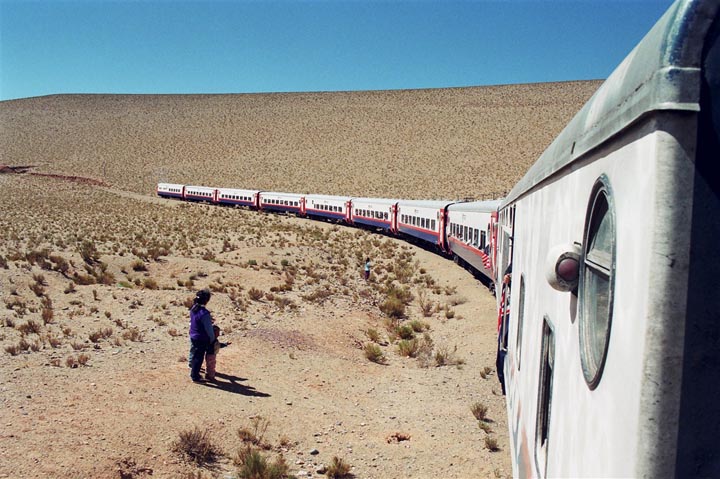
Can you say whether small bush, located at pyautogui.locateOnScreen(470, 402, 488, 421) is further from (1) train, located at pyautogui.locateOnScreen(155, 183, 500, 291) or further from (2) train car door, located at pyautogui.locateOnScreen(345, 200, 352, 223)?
(2) train car door, located at pyautogui.locateOnScreen(345, 200, 352, 223)

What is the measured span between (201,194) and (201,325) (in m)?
63.4

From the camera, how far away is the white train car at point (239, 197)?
61.3 metres

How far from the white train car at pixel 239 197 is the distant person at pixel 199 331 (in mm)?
51151

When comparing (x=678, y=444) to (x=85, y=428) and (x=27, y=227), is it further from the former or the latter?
(x=27, y=227)

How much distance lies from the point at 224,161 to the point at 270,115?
2317 centimetres

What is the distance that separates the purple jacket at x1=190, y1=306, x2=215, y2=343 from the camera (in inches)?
400

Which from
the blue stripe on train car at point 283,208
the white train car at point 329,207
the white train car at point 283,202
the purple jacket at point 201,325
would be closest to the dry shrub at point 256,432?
the purple jacket at point 201,325

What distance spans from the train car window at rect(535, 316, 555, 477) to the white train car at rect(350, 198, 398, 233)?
109 feet

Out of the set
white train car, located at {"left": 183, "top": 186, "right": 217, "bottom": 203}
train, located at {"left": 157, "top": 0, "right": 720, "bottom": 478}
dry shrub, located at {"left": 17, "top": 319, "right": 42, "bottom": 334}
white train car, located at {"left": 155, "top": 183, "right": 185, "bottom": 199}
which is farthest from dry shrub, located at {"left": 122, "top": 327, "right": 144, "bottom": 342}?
white train car, located at {"left": 155, "top": 183, "right": 185, "bottom": 199}

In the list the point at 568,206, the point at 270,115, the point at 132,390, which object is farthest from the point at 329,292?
the point at 270,115

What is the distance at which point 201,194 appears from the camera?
7125cm

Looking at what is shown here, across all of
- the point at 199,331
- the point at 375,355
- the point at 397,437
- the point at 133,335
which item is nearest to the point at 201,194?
the point at 133,335

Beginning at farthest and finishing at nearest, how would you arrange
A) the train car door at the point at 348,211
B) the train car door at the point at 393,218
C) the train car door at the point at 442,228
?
1. the train car door at the point at 348,211
2. the train car door at the point at 393,218
3. the train car door at the point at 442,228

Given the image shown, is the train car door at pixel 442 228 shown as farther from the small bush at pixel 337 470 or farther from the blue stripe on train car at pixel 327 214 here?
the small bush at pixel 337 470
